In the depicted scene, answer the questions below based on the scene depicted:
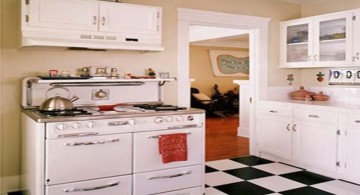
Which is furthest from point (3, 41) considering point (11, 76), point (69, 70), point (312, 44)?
point (312, 44)

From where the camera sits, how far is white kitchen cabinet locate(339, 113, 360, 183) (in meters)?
3.49

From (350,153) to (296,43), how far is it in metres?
1.72

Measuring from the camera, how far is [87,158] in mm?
2668

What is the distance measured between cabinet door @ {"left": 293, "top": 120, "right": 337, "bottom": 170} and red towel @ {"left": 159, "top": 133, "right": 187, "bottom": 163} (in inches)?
65.8

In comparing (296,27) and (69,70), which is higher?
(296,27)

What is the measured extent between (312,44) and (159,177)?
2703 mm

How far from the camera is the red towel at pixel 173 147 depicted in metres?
2.96

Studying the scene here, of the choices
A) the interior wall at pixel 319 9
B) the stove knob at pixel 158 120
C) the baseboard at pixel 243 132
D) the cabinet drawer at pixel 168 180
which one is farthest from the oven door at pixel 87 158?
the baseboard at pixel 243 132

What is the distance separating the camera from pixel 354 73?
168 inches

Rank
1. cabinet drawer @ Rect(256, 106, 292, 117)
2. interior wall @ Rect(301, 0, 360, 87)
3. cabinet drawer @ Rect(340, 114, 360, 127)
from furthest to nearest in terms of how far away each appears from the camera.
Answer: interior wall @ Rect(301, 0, 360, 87) < cabinet drawer @ Rect(256, 106, 292, 117) < cabinet drawer @ Rect(340, 114, 360, 127)

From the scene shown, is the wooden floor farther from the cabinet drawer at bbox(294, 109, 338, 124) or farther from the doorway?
the cabinet drawer at bbox(294, 109, 338, 124)

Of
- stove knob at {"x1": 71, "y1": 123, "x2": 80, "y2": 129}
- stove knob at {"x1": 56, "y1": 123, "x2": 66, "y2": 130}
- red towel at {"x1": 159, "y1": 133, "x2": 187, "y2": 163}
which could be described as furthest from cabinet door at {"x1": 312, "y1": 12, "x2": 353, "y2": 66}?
stove knob at {"x1": 56, "y1": 123, "x2": 66, "y2": 130}

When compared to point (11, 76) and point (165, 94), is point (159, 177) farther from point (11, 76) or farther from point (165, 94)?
point (11, 76)

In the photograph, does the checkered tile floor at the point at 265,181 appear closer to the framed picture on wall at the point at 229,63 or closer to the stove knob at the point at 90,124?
the stove knob at the point at 90,124
